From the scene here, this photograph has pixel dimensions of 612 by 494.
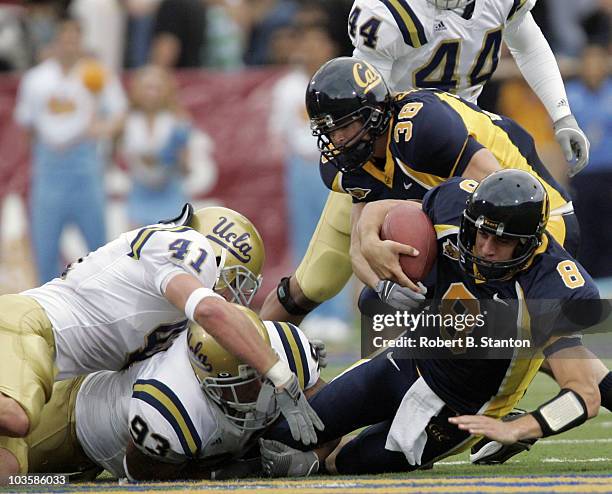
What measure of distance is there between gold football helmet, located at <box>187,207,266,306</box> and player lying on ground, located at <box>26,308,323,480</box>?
401mm

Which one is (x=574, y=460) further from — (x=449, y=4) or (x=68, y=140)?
(x=68, y=140)

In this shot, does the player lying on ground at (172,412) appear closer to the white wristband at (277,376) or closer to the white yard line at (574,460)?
the white wristband at (277,376)

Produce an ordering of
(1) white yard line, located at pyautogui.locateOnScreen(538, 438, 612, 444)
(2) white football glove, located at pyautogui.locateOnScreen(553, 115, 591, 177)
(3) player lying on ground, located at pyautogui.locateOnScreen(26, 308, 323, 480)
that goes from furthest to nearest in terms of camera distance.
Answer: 1. (2) white football glove, located at pyautogui.locateOnScreen(553, 115, 591, 177)
2. (1) white yard line, located at pyautogui.locateOnScreen(538, 438, 612, 444)
3. (3) player lying on ground, located at pyautogui.locateOnScreen(26, 308, 323, 480)

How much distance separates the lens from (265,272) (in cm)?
1088

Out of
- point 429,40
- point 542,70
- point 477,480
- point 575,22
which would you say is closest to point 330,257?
point 429,40

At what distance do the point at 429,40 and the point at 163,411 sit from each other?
2282 millimetres

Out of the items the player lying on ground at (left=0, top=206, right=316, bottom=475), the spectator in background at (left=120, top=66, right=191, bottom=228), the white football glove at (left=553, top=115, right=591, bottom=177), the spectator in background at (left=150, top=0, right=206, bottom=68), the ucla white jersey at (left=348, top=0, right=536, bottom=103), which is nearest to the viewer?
the player lying on ground at (left=0, top=206, right=316, bottom=475)

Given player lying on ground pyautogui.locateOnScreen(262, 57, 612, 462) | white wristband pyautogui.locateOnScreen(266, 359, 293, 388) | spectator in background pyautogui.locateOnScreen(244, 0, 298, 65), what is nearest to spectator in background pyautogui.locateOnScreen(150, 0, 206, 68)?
spectator in background pyautogui.locateOnScreen(244, 0, 298, 65)

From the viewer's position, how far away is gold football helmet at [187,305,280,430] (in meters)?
4.66

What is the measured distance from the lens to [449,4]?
6.13 m

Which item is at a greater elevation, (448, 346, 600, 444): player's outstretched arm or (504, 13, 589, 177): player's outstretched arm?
(504, 13, 589, 177): player's outstretched arm

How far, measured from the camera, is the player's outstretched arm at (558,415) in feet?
14.2

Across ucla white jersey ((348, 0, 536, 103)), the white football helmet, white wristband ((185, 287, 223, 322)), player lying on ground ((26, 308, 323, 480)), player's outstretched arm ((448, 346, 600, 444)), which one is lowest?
player lying on ground ((26, 308, 323, 480))

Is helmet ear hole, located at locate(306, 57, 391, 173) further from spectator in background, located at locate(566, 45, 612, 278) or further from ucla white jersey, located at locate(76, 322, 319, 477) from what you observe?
spectator in background, located at locate(566, 45, 612, 278)
